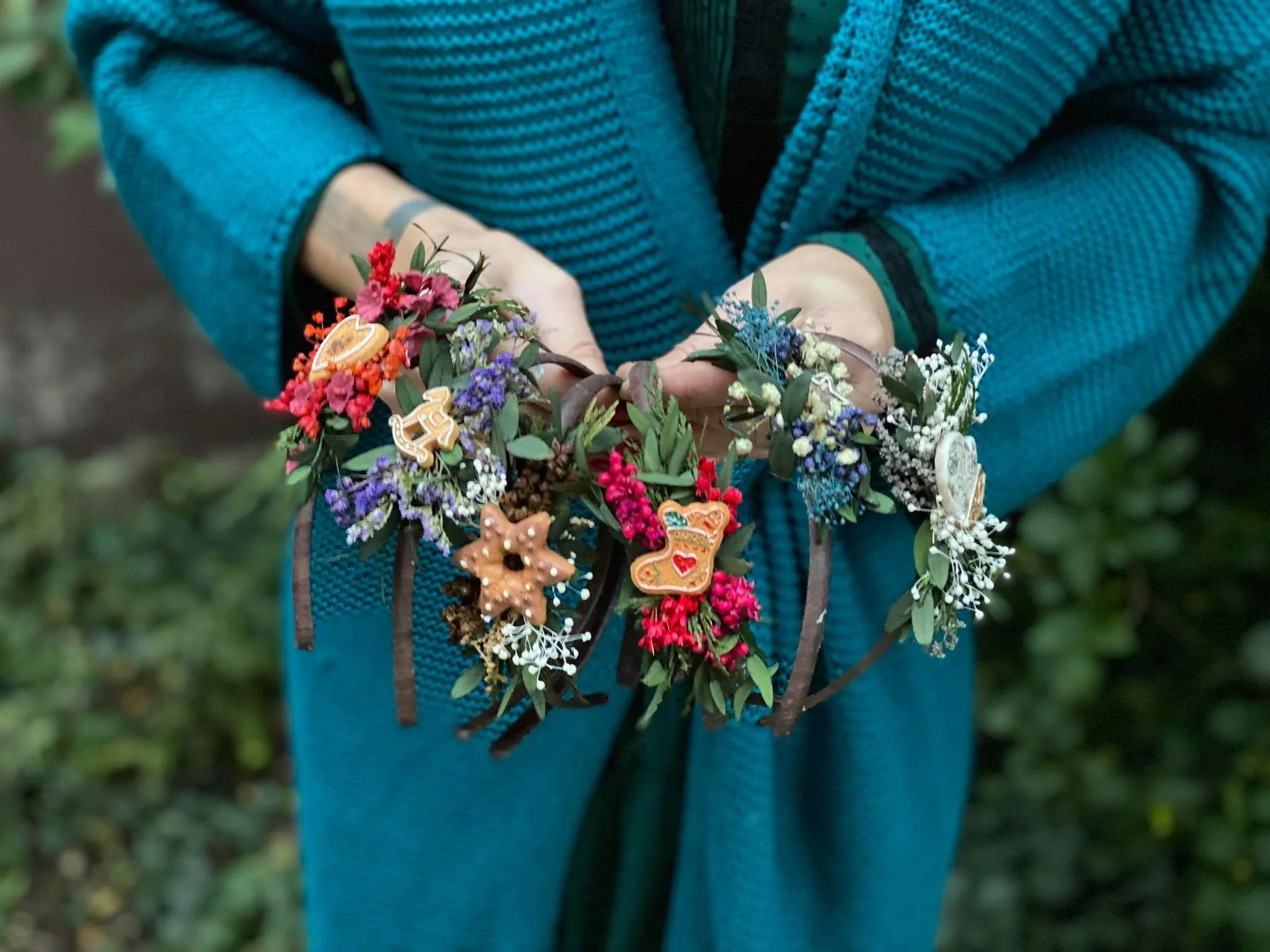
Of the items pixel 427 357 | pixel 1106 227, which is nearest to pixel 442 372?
pixel 427 357

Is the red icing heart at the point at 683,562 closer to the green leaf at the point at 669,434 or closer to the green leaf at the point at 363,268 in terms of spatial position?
the green leaf at the point at 669,434

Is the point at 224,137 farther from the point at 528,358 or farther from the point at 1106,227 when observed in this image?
the point at 1106,227

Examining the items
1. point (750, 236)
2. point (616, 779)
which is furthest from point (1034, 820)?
point (750, 236)

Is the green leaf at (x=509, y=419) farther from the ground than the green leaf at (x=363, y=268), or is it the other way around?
the green leaf at (x=363, y=268)

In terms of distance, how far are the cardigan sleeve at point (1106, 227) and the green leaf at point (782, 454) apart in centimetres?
20

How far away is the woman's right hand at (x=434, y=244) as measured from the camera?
581 mm

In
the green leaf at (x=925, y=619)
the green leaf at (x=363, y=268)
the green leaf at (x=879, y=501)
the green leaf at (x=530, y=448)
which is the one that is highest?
the green leaf at (x=363, y=268)

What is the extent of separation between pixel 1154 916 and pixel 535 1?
122 centimetres

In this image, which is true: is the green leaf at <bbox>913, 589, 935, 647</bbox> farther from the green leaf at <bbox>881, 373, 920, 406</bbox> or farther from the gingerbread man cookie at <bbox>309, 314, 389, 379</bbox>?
the gingerbread man cookie at <bbox>309, 314, 389, 379</bbox>

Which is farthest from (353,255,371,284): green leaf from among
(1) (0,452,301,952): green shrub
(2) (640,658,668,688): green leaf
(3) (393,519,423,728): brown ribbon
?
→ (1) (0,452,301,952): green shrub

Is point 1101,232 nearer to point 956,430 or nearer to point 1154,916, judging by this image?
point 956,430

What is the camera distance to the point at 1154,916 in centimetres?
131

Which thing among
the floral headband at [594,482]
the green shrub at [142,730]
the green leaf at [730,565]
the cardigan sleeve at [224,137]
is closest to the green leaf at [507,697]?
the floral headband at [594,482]

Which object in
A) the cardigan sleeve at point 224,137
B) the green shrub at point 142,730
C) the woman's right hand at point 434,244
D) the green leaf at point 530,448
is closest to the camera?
the green leaf at point 530,448
